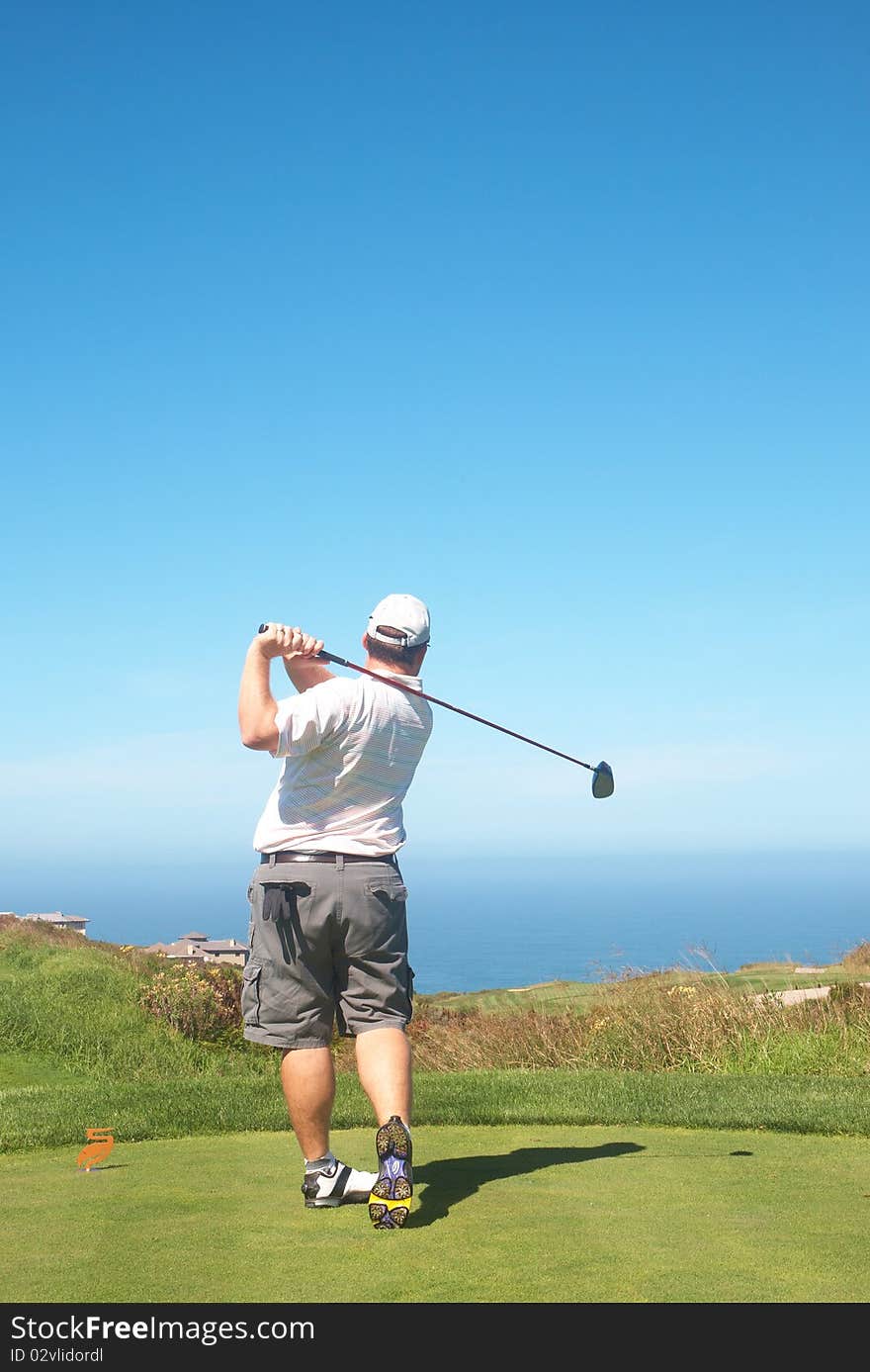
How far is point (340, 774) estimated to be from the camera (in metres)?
4.68

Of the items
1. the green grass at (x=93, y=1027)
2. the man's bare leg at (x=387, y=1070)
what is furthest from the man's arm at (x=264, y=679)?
the green grass at (x=93, y=1027)

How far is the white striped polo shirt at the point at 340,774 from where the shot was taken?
4609 mm

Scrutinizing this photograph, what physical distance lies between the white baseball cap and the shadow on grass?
1.99 meters

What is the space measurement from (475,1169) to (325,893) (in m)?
1.31

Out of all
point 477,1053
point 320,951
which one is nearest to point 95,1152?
point 320,951

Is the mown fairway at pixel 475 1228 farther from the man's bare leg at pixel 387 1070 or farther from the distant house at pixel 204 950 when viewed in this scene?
the distant house at pixel 204 950

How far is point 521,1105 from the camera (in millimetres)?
6809

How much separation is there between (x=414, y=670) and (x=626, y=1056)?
6.54m

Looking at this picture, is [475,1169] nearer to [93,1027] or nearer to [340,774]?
[340,774]

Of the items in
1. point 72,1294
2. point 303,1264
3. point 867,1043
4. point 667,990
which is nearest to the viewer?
point 72,1294
